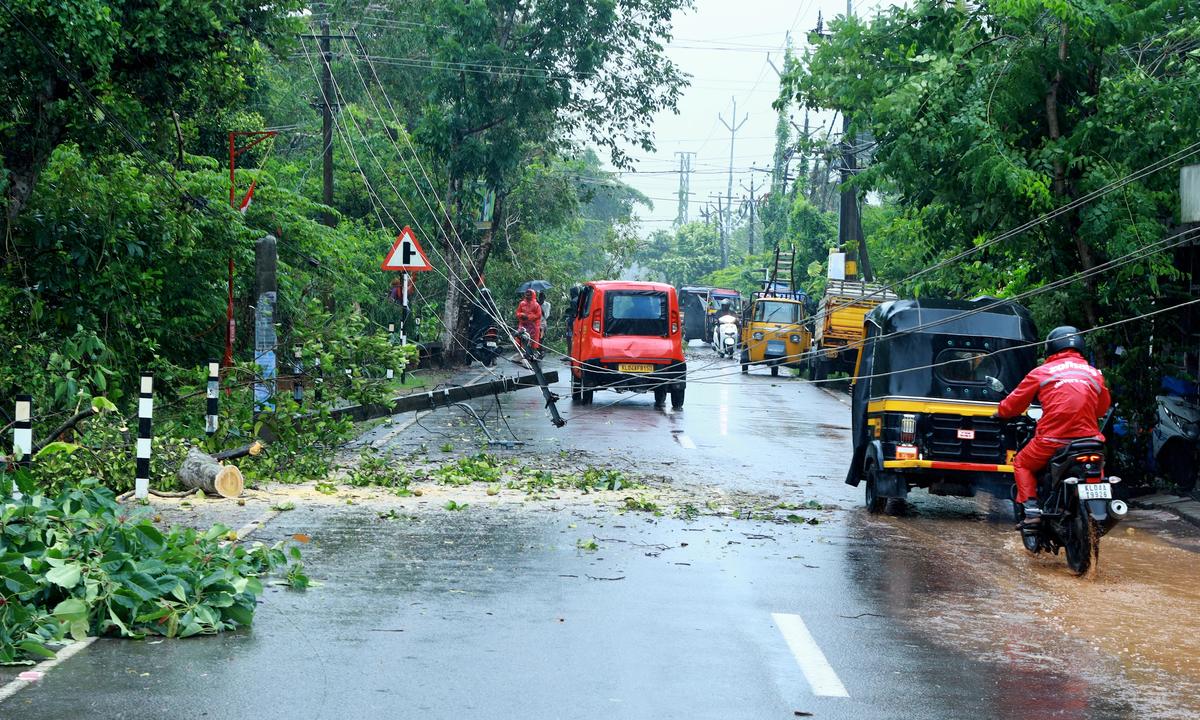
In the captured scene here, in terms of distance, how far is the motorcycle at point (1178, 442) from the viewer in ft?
50.4

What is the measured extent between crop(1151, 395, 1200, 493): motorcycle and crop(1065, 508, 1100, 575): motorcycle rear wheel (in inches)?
237

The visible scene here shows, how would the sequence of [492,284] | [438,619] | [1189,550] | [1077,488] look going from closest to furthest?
[438,619] → [1077,488] → [1189,550] → [492,284]

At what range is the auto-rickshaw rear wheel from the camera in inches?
511

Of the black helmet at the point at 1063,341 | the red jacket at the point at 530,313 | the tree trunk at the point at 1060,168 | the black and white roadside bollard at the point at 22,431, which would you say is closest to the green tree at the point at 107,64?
the black and white roadside bollard at the point at 22,431

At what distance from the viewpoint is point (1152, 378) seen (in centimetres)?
Result: 1638

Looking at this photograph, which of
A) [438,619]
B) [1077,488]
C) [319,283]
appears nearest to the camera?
[438,619]

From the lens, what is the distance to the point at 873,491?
13141 millimetres

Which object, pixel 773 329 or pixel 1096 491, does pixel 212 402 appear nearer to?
pixel 1096 491

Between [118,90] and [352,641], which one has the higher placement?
[118,90]

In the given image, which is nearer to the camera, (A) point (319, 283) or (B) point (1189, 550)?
(B) point (1189, 550)

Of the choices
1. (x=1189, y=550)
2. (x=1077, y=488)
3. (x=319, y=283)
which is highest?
(x=319, y=283)

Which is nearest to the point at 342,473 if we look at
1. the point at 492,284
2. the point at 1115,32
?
the point at 1115,32

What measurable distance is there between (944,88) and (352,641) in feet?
36.2

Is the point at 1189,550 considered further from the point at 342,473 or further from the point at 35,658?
the point at 35,658
